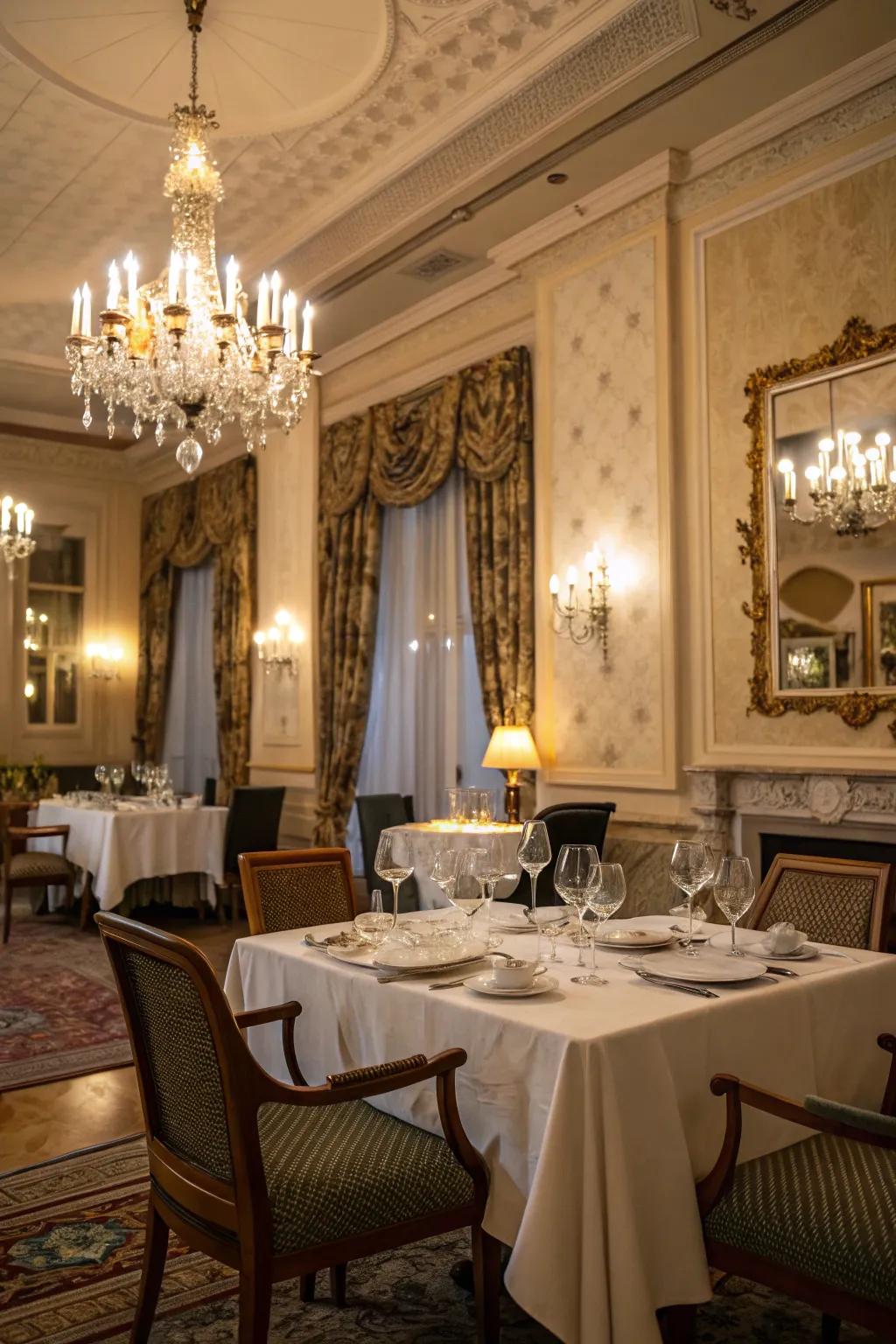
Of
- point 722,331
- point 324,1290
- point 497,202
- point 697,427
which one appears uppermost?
point 497,202

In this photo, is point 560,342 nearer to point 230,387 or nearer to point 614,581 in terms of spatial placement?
point 614,581

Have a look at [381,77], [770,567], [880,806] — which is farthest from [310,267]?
[880,806]

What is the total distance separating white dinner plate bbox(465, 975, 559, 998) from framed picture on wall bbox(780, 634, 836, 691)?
2.84m

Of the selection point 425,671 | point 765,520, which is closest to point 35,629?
point 425,671

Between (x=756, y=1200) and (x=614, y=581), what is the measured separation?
3.94m

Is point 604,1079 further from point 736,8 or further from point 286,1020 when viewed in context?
point 736,8

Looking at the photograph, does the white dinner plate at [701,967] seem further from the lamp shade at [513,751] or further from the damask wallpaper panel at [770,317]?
the lamp shade at [513,751]

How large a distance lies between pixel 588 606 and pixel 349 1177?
4031mm

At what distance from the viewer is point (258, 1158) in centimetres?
185

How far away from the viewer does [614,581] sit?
5609 mm

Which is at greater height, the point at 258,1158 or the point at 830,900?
the point at 830,900

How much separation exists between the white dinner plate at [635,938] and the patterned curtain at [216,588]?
6677mm

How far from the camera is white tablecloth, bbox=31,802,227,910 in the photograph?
702cm

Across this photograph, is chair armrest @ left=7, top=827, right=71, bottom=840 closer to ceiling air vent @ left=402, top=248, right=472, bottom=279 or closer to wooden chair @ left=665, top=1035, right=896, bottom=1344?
ceiling air vent @ left=402, top=248, right=472, bottom=279
